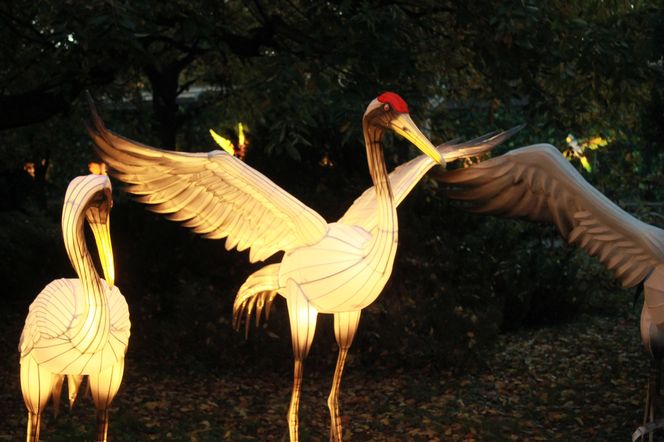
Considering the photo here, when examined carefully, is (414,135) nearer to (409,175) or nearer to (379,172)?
(379,172)

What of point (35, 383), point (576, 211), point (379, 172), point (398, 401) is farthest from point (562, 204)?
point (35, 383)

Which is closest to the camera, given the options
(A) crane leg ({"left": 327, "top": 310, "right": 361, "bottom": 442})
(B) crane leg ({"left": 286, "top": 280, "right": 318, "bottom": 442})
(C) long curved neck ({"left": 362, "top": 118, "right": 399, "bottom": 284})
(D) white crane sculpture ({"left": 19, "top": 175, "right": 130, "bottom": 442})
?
(D) white crane sculpture ({"left": 19, "top": 175, "right": 130, "bottom": 442})

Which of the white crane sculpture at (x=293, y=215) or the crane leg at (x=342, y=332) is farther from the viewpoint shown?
the crane leg at (x=342, y=332)

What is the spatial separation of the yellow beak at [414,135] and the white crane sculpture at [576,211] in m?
1.04

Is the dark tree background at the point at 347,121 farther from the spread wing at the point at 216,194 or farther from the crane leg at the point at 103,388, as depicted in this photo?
the crane leg at the point at 103,388

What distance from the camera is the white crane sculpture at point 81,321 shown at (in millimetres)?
4234

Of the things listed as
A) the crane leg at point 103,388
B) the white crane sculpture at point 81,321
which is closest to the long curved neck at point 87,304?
the white crane sculpture at point 81,321

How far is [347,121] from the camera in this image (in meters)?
6.23

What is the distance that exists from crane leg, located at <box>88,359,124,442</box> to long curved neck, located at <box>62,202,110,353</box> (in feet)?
0.83

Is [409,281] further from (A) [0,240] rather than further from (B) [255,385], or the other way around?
(A) [0,240]

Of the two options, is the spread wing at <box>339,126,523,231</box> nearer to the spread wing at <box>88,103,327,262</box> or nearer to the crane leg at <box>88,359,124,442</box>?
the spread wing at <box>88,103,327,262</box>

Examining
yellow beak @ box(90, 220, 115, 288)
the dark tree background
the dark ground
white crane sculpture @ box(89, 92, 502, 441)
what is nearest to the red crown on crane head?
white crane sculpture @ box(89, 92, 502, 441)

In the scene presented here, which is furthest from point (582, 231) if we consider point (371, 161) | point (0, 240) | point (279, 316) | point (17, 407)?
point (0, 240)

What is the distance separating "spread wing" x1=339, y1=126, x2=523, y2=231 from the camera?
5297 mm
